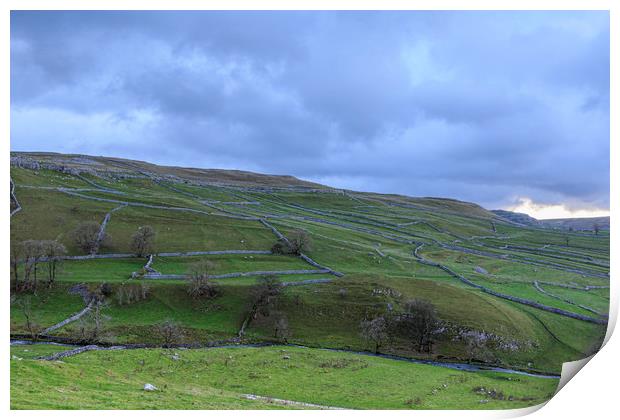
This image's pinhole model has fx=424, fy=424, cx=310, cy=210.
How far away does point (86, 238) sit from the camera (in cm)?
8750

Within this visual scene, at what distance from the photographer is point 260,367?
47594 millimetres

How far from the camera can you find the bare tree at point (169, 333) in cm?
5731

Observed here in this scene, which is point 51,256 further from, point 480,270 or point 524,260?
point 524,260

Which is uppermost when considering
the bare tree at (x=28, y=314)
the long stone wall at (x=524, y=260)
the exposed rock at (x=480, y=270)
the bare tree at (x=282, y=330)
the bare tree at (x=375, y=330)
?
the long stone wall at (x=524, y=260)

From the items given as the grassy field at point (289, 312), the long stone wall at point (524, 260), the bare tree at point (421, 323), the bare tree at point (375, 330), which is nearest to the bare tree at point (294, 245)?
the grassy field at point (289, 312)

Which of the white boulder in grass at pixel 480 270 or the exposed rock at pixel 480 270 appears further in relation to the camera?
the white boulder in grass at pixel 480 270

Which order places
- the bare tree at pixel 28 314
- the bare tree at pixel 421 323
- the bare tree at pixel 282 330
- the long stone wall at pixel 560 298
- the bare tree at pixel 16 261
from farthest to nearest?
the long stone wall at pixel 560 298 → the bare tree at pixel 16 261 → the bare tree at pixel 282 330 → the bare tree at pixel 421 323 → the bare tree at pixel 28 314

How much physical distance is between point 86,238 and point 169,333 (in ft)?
137

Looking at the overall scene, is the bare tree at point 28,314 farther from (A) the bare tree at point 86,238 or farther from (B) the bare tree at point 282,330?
(B) the bare tree at point 282,330

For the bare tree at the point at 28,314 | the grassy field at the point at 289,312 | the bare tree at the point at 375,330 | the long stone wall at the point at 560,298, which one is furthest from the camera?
the long stone wall at the point at 560,298

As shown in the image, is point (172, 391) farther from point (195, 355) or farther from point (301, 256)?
point (301, 256)

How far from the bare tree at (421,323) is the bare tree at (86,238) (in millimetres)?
64426

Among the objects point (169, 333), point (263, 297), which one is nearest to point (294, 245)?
point (263, 297)

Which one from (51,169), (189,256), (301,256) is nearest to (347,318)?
(301,256)
